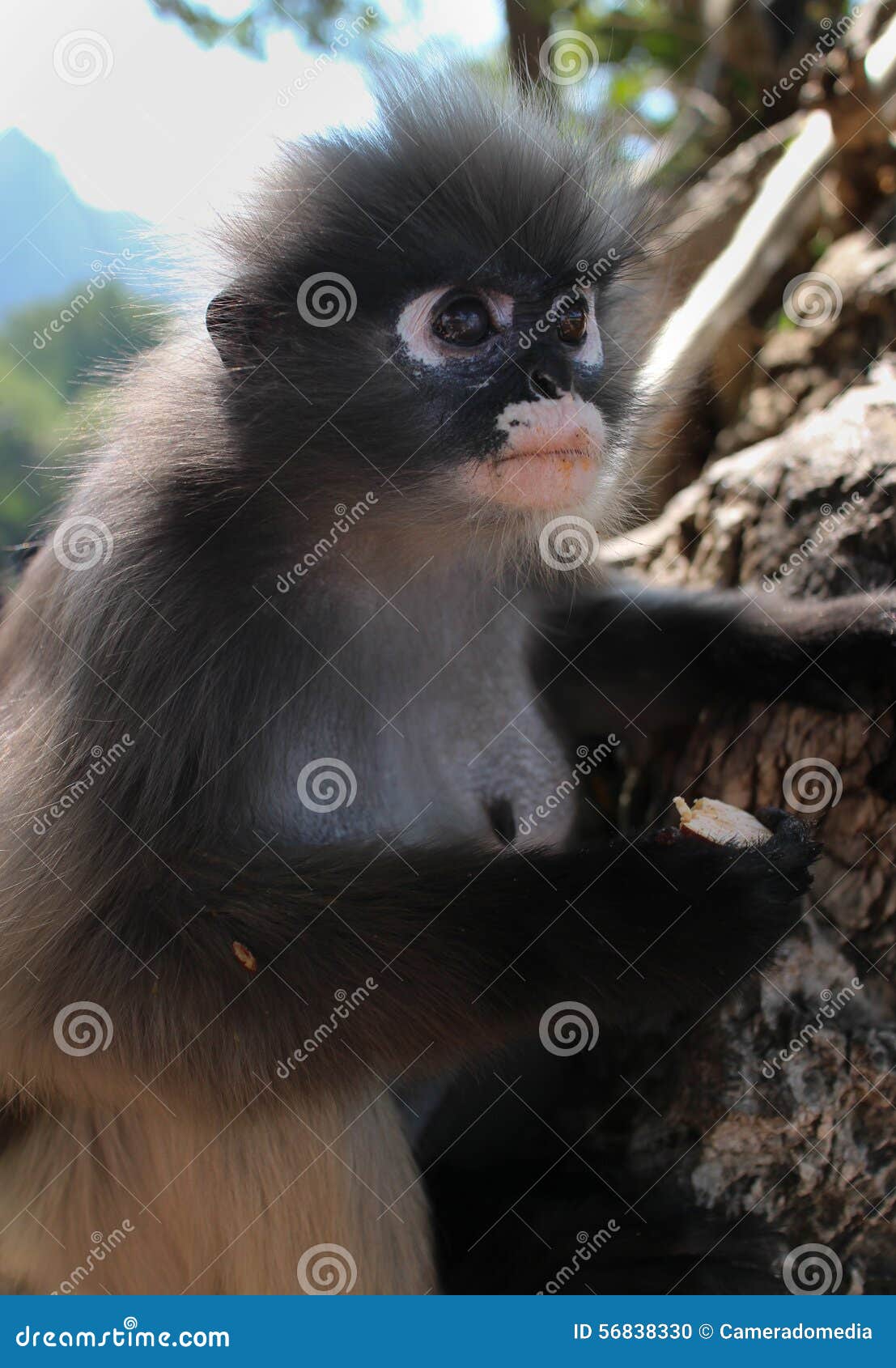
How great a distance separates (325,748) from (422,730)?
0.37 m

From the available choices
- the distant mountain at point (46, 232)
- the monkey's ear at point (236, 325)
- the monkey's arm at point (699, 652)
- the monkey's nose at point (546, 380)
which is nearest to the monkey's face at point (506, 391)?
the monkey's nose at point (546, 380)

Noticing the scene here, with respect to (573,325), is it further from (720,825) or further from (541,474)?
(720,825)

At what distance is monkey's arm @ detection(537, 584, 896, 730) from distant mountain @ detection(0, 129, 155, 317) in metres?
1.82

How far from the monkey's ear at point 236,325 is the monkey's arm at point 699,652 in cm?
143

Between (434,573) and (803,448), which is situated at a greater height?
(803,448)

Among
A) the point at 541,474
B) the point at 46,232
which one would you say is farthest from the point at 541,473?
the point at 46,232

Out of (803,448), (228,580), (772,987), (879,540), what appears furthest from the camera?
(803,448)

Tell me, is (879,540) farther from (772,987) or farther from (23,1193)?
(23,1193)

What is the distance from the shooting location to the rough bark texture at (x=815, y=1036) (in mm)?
2957

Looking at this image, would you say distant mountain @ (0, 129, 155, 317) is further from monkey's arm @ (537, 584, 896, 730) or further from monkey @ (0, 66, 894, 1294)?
monkey's arm @ (537, 584, 896, 730)

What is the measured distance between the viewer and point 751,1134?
3.04 metres

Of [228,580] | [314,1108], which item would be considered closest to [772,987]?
[314,1108]

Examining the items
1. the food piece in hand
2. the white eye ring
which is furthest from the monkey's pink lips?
the food piece in hand

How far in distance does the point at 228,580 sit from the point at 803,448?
2.00 m
